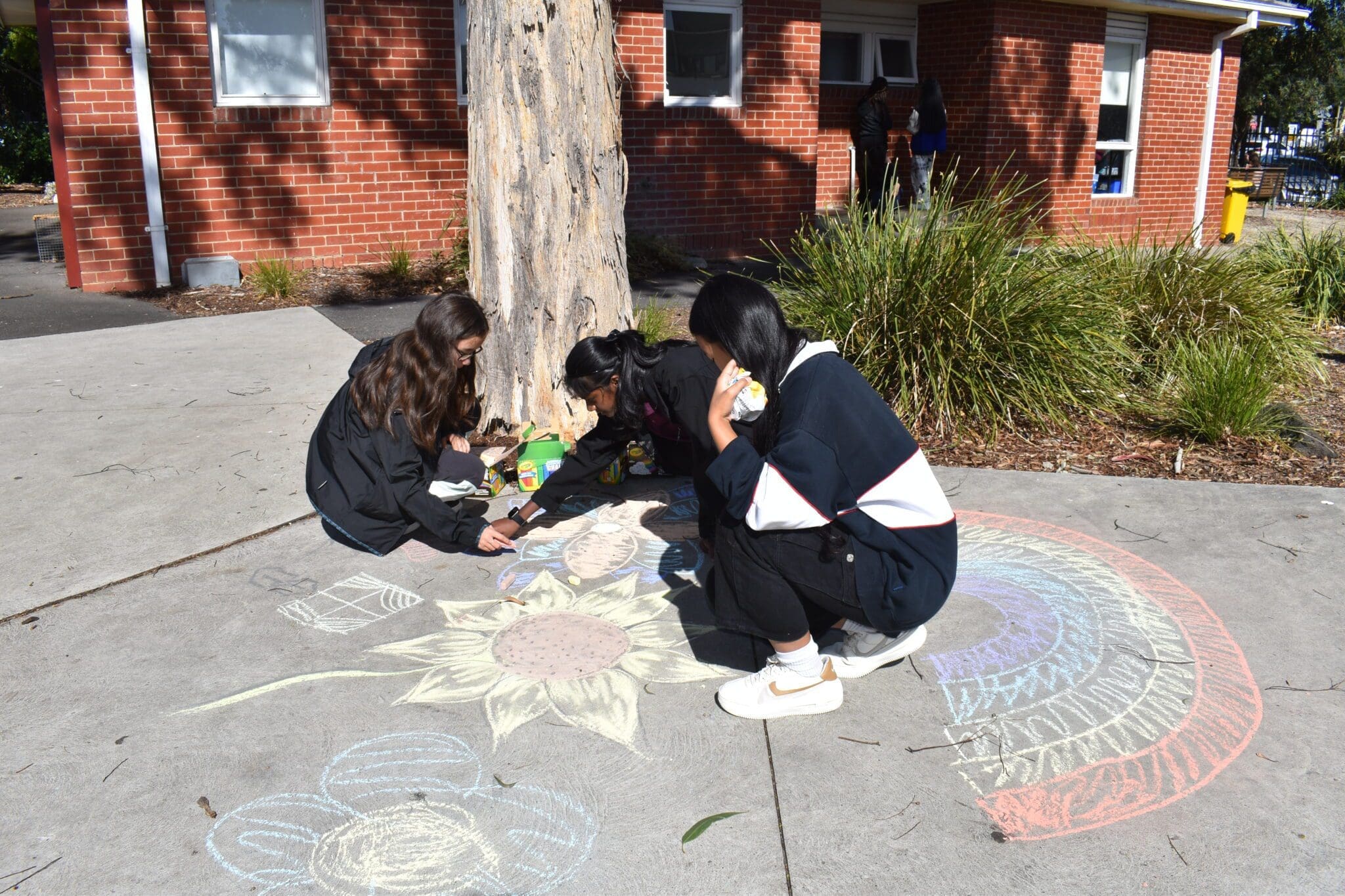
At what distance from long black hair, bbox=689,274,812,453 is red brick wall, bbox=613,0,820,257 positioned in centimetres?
843

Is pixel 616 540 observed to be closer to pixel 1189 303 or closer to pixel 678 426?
pixel 678 426

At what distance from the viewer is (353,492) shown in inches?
160

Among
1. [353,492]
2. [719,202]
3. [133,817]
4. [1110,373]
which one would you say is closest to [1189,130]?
[719,202]

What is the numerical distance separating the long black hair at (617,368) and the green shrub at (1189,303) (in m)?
3.76

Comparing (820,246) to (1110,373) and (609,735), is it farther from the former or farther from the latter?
(609,735)

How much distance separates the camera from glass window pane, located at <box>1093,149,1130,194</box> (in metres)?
15.5

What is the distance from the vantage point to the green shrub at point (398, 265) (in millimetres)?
9719

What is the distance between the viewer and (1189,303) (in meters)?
6.77

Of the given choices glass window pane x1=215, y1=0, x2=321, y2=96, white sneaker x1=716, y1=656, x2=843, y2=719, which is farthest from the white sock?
glass window pane x1=215, y1=0, x2=321, y2=96

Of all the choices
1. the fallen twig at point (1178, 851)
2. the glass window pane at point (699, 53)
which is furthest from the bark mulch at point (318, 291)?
the fallen twig at point (1178, 851)

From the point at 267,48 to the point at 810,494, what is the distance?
849 cm

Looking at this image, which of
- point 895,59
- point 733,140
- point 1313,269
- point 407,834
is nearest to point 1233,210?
point 895,59

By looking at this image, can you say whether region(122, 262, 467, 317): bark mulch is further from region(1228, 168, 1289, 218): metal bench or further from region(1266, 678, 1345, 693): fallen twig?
region(1228, 168, 1289, 218): metal bench

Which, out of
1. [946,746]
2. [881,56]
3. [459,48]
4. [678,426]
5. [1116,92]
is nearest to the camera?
[946,746]
